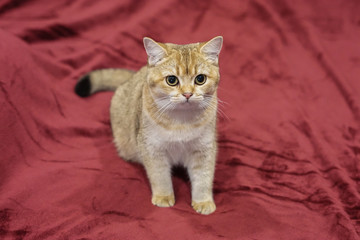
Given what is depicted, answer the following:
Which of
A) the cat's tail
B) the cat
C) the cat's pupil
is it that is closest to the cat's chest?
the cat

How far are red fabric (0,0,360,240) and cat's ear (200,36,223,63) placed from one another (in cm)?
63

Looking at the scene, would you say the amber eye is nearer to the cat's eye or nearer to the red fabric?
the cat's eye

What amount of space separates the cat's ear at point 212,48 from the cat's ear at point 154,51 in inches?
6.5

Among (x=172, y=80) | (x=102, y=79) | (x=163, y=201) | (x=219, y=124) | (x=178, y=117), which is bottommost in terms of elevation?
(x=163, y=201)

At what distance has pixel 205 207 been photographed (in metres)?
1.56

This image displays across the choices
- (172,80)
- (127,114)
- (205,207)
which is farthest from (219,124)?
(172,80)

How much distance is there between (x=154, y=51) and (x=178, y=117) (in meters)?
0.28

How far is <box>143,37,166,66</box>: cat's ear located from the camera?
4.65 feet

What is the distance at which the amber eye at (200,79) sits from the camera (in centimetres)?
143

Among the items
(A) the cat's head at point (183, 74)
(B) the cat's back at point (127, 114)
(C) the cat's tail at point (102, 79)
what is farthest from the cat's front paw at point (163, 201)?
(C) the cat's tail at point (102, 79)

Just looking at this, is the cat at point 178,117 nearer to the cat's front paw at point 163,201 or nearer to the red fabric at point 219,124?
the cat's front paw at point 163,201

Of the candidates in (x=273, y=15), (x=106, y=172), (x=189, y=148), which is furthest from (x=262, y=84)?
(x=106, y=172)

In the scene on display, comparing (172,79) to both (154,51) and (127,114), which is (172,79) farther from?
(127,114)

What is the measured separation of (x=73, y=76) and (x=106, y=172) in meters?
0.87
